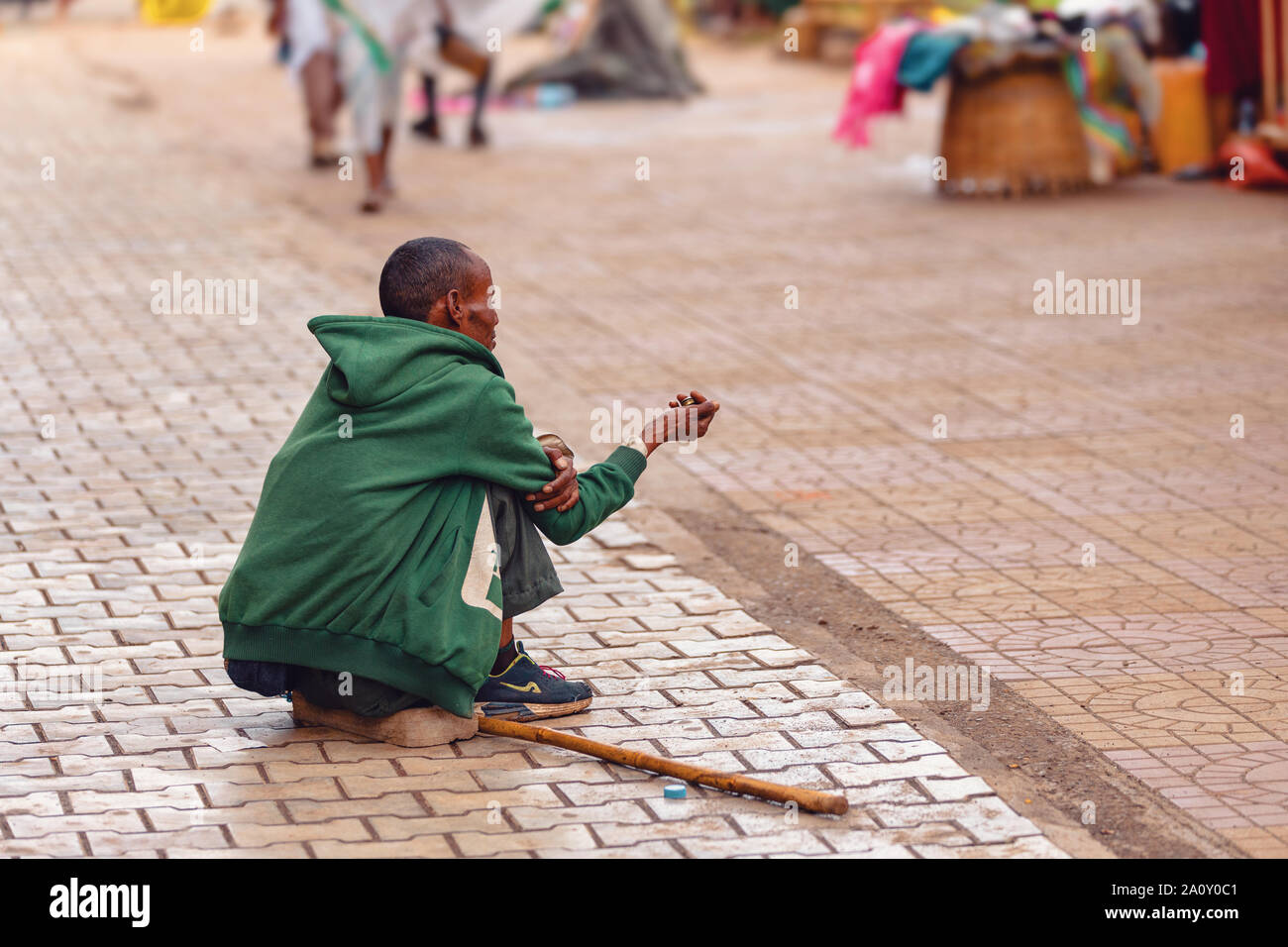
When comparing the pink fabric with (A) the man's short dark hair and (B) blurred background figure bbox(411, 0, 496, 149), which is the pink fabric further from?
(A) the man's short dark hair

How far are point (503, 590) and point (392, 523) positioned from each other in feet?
1.08

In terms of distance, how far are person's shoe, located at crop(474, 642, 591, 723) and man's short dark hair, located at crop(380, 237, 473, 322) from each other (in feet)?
2.93

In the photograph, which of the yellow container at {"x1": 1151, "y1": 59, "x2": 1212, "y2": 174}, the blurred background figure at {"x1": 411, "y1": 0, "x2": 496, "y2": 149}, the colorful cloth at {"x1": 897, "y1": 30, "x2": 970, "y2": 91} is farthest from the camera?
the yellow container at {"x1": 1151, "y1": 59, "x2": 1212, "y2": 174}

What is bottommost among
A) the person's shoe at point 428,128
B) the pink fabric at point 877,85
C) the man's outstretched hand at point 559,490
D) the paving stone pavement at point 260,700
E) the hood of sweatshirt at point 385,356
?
the paving stone pavement at point 260,700

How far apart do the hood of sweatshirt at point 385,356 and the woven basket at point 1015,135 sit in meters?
8.91

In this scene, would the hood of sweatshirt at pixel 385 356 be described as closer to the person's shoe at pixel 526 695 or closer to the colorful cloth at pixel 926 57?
the person's shoe at pixel 526 695

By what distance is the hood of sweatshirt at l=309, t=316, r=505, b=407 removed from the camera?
4.12 metres

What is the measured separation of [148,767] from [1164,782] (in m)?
2.29

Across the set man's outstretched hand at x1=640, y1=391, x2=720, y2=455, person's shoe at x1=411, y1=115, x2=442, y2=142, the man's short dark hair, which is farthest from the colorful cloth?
the man's short dark hair

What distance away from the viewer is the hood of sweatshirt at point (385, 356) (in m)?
4.12

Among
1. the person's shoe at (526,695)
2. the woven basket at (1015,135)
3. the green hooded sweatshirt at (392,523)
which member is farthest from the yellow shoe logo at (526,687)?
the woven basket at (1015,135)

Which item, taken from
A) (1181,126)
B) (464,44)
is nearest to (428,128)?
(464,44)
